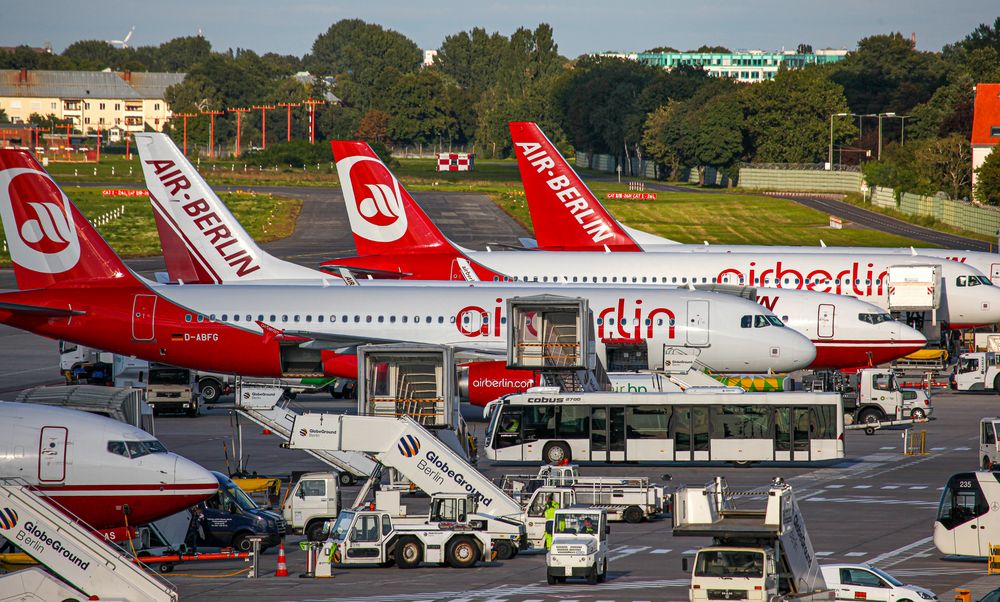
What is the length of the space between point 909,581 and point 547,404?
1713cm

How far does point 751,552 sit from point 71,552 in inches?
512

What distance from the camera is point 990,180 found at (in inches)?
5133

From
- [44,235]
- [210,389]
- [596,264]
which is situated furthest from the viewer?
[596,264]

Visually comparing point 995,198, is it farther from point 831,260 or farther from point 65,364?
point 65,364

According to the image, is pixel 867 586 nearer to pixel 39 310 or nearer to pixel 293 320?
pixel 293 320

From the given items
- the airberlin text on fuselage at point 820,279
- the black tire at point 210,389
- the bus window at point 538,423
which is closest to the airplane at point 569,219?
the airberlin text on fuselage at point 820,279

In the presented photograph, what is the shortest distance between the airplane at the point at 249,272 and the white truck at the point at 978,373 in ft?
15.8

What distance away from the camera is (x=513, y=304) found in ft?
155

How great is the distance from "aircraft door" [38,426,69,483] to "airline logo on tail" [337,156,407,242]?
39.8 meters

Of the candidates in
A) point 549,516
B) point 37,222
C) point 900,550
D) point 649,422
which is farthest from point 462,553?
point 37,222

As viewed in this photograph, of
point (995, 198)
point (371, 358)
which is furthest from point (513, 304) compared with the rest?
point (995, 198)

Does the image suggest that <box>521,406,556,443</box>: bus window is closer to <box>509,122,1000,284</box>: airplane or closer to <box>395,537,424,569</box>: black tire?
<box>395,537,424,569</box>: black tire

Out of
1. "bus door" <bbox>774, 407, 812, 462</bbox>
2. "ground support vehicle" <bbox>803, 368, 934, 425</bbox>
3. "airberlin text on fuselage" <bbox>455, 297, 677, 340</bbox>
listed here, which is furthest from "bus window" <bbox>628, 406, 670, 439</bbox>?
"ground support vehicle" <bbox>803, 368, 934, 425</bbox>

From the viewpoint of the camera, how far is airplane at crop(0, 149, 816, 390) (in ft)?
175
